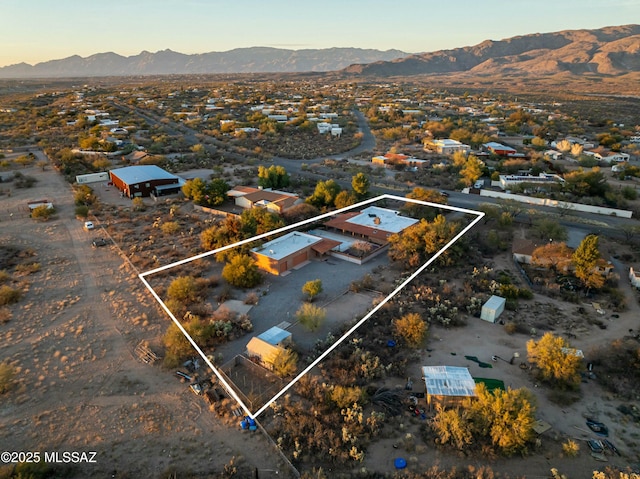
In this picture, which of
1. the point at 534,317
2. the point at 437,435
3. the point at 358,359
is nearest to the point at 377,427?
the point at 437,435

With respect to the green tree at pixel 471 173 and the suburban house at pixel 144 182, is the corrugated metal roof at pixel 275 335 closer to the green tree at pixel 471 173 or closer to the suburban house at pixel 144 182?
the suburban house at pixel 144 182

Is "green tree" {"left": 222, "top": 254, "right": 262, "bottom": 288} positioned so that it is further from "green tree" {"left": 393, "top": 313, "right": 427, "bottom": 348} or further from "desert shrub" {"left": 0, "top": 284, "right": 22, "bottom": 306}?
"desert shrub" {"left": 0, "top": 284, "right": 22, "bottom": 306}

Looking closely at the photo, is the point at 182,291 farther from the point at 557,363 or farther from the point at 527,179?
the point at 527,179

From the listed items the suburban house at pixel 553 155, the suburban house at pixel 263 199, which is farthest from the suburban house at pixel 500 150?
the suburban house at pixel 263 199

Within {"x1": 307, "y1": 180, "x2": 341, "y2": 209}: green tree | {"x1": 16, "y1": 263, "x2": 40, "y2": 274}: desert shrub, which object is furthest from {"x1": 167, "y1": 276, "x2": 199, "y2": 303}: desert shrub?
{"x1": 307, "y1": 180, "x2": 341, "y2": 209}: green tree

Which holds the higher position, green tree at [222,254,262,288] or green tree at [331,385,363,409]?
green tree at [222,254,262,288]
